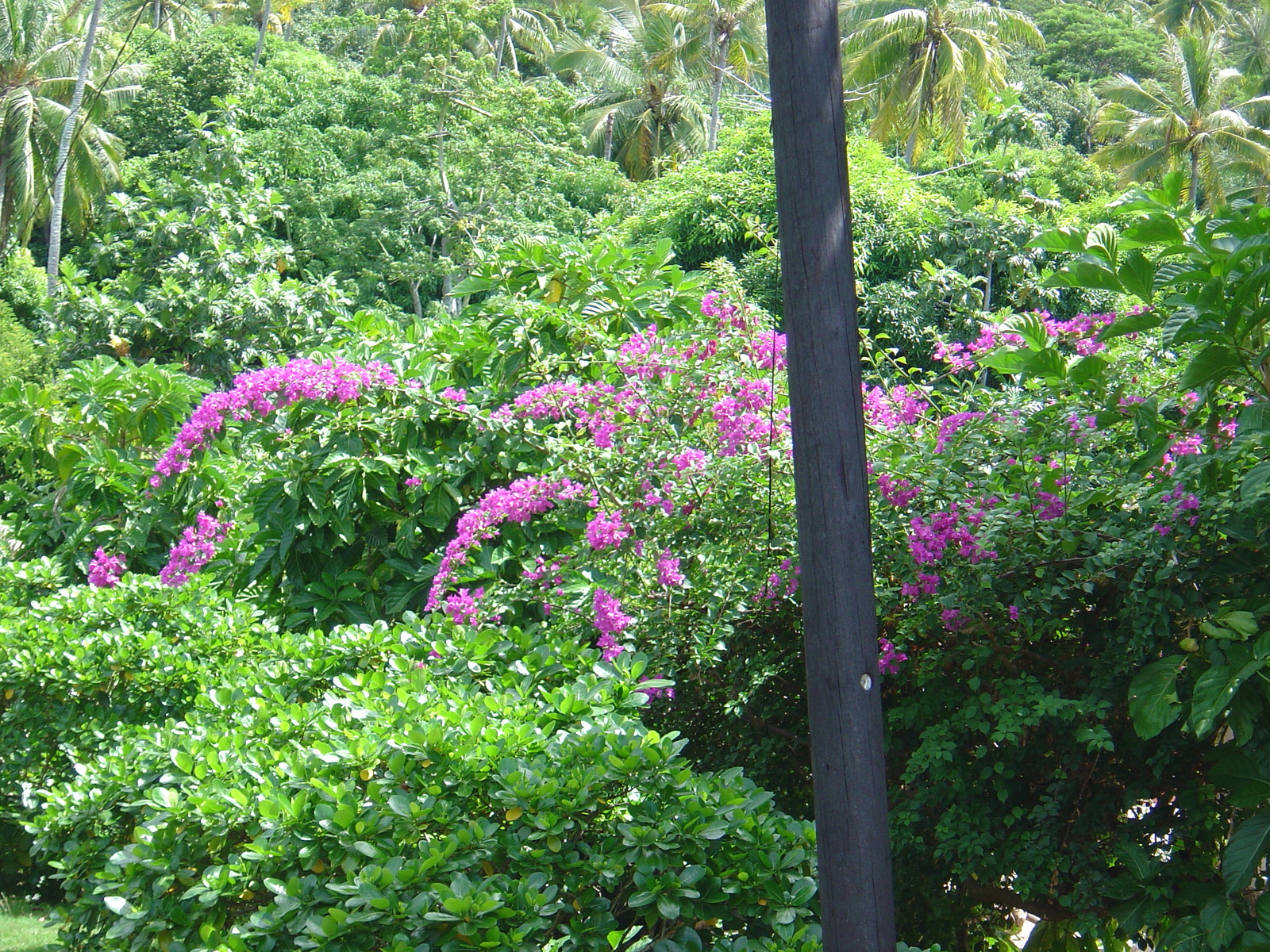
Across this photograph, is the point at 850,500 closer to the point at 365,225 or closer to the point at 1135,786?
the point at 1135,786

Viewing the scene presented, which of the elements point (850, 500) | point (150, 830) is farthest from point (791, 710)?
point (150, 830)

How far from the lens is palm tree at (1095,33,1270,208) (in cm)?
2648

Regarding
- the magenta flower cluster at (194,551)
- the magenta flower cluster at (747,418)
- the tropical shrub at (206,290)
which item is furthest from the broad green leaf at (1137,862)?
the tropical shrub at (206,290)

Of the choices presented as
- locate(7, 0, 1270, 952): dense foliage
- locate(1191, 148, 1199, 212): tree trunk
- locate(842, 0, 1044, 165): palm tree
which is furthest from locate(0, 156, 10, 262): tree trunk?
locate(1191, 148, 1199, 212): tree trunk

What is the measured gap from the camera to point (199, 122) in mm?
10023

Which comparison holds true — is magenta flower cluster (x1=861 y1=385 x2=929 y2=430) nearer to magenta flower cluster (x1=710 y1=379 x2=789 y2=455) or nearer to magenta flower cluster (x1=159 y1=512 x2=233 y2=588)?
magenta flower cluster (x1=710 y1=379 x2=789 y2=455)

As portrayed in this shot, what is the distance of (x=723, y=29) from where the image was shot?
1056 inches

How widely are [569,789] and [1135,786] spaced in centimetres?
141

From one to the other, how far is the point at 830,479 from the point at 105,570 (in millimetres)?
4538

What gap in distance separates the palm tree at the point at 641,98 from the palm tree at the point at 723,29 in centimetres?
63

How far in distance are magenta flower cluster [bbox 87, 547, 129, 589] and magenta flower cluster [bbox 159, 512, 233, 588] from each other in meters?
0.36

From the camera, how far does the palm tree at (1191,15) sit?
32812 millimetres

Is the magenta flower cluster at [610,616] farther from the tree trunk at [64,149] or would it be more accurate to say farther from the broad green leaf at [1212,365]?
the tree trunk at [64,149]

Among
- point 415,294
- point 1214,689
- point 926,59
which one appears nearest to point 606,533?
point 1214,689
